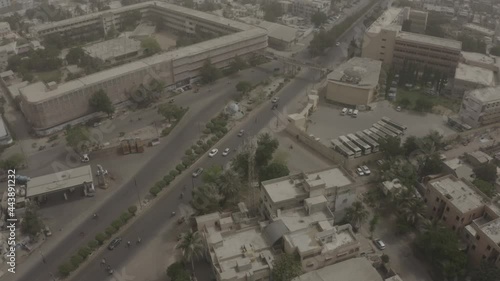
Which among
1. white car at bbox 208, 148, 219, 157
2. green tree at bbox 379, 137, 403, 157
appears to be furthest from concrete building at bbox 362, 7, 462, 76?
white car at bbox 208, 148, 219, 157

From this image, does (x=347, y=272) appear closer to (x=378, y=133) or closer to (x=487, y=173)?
(x=487, y=173)

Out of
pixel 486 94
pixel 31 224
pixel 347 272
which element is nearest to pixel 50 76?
pixel 31 224

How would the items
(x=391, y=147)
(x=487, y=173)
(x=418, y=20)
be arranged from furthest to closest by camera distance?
(x=418, y=20) → (x=391, y=147) → (x=487, y=173)

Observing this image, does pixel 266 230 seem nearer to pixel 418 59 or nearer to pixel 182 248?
pixel 182 248

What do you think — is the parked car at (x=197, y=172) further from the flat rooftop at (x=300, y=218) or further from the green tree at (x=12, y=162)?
the green tree at (x=12, y=162)

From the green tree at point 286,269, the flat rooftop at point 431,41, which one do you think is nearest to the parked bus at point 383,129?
the flat rooftop at point 431,41
